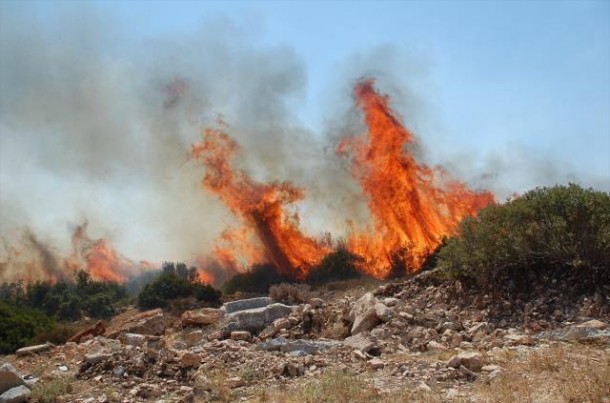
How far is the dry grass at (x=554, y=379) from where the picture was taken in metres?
6.87

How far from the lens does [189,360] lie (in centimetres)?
1034

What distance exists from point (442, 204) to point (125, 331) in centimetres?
2046

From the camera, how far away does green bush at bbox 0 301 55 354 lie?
16.9 m

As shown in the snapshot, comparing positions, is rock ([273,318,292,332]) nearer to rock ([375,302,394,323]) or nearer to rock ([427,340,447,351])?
rock ([375,302,394,323])

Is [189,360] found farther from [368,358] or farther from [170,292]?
[170,292]

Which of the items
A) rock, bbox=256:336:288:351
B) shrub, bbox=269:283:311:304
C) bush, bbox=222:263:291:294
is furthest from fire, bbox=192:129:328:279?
rock, bbox=256:336:288:351

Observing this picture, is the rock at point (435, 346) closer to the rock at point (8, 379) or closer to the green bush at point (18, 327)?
the rock at point (8, 379)

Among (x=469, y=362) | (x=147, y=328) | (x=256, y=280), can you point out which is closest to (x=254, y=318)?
(x=147, y=328)

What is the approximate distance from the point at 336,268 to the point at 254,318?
1769 centimetres

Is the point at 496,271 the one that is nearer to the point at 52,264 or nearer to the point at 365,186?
the point at 365,186

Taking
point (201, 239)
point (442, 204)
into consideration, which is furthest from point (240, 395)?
point (201, 239)

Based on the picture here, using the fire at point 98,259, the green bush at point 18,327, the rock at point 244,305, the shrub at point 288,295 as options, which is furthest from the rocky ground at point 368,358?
the fire at point 98,259

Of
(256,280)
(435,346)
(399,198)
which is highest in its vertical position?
(399,198)

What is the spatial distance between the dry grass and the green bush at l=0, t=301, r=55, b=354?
15.1 meters
